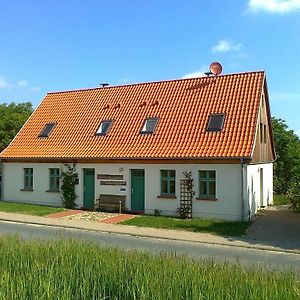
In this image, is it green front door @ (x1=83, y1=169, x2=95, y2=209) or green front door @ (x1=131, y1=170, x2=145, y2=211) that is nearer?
green front door @ (x1=131, y1=170, x2=145, y2=211)

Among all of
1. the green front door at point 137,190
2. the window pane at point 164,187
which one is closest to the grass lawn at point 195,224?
the window pane at point 164,187

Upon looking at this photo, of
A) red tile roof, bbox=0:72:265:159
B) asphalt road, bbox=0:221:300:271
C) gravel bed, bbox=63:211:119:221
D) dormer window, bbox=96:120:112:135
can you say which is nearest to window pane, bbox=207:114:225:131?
red tile roof, bbox=0:72:265:159

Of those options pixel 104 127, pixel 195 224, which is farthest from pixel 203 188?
pixel 104 127

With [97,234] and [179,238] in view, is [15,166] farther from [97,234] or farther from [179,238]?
[179,238]

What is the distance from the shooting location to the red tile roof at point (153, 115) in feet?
67.4

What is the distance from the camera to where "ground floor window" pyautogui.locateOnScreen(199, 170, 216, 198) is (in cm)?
1986

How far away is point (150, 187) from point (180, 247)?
7.70 meters

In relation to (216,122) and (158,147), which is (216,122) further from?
(158,147)

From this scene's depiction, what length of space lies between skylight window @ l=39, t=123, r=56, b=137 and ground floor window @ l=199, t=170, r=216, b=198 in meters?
11.5

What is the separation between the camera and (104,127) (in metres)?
24.9

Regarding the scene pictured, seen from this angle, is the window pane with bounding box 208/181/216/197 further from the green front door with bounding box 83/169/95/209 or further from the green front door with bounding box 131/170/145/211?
the green front door with bounding box 83/169/95/209

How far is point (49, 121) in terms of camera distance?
2792 cm

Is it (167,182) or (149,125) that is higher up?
(149,125)

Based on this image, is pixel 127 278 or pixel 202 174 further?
pixel 202 174
